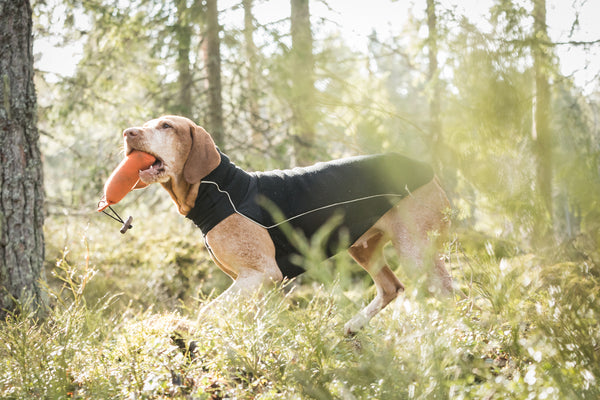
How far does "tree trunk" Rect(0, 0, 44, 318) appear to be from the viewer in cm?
456

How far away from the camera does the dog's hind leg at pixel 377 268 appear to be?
14.7ft

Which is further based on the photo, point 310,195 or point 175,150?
point 310,195

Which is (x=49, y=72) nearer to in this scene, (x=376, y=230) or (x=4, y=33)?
(x=4, y=33)

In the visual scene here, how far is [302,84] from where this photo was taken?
7.40m

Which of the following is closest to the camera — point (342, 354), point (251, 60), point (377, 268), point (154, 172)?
point (342, 354)

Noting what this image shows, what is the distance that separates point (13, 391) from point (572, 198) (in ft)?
10.8

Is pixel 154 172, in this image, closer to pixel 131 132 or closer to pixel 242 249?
pixel 131 132

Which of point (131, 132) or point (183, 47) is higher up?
point (183, 47)

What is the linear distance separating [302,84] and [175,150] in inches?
157

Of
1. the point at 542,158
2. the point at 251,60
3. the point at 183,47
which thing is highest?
the point at 183,47

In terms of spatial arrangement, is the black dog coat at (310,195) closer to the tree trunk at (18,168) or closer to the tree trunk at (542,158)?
the tree trunk at (542,158)

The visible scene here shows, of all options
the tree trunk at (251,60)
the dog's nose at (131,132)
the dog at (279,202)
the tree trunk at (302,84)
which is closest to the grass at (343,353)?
the dog at (279,202)

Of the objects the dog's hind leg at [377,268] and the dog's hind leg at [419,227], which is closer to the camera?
the dog's hind leg at [419,227]

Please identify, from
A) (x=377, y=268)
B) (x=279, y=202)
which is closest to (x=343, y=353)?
(x=279, y=202)
